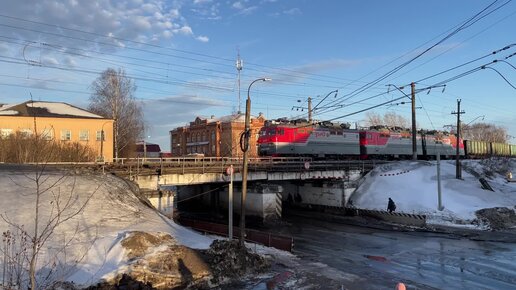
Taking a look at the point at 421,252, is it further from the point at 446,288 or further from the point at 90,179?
the point at 90,179

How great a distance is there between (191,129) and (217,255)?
332 ft

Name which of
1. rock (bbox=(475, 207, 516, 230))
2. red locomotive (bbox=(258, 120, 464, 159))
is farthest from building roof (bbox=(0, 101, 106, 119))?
rock (bbox=(475, 207, 516, 230))

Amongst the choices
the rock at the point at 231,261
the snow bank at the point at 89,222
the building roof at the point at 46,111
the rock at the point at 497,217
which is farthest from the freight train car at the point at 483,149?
the rock at the point at 231,261

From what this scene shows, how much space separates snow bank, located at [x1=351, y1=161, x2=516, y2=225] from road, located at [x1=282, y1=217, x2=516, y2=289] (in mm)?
5835

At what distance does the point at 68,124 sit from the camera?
5747 cm

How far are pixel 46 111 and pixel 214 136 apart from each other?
50.3m

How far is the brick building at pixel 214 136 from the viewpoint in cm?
9525

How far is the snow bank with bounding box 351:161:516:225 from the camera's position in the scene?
36219 millimetres

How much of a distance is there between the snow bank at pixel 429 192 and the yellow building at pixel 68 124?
3300cm

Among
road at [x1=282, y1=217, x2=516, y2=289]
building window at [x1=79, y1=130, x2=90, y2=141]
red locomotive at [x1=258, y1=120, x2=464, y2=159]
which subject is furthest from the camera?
building window at [x1=79, y1=130, x2=90, y2=141]

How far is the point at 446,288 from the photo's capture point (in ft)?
52.5

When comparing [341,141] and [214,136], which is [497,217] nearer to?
[341,141]

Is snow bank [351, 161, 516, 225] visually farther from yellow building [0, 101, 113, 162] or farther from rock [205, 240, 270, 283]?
yellow building [0, 101, 113, 162]

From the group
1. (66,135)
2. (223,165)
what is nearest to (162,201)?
(223,165)
